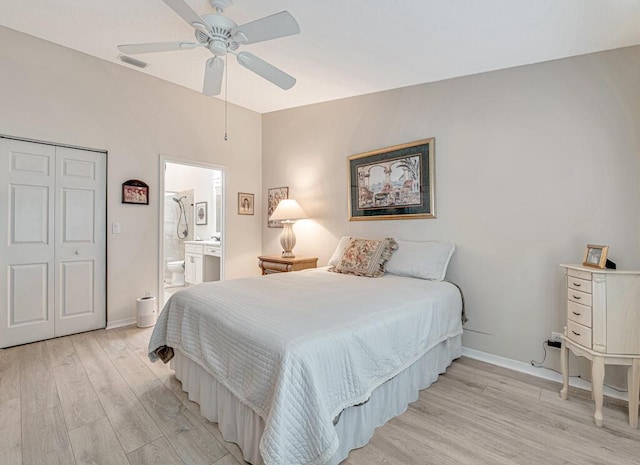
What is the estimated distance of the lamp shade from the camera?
12.9ft

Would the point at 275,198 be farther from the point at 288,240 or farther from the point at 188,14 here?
the point at 188,14

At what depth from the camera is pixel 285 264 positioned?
3803mm

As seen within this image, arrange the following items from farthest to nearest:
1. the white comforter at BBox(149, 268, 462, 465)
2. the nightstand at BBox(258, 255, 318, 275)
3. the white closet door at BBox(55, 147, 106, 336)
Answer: the nightstand at BBox(258, 255, 318, 275) < the white closet door at BBox(55, 147, 106, 336) < the white comforter at BBox(149, 268, 462, 465)

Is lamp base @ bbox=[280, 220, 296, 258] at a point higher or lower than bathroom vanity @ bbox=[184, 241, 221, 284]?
higher

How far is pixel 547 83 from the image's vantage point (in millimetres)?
2391

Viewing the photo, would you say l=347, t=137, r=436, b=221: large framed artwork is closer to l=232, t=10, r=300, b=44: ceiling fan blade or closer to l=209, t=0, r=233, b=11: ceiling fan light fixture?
l=232, t=10, r=300, b=44: ceiling fan blade

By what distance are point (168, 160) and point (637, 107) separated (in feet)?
14.3

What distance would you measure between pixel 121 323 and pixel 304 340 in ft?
10.1

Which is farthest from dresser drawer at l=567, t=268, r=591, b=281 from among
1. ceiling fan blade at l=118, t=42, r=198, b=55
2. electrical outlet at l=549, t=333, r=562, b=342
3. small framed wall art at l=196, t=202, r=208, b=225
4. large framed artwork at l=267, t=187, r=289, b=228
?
small framed wall art at l=196, t=202, r=208, b=225

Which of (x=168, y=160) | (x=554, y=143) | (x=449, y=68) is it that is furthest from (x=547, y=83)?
(x=168, y=160)

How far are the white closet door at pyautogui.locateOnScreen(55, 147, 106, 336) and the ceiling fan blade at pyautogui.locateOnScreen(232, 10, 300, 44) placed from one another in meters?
2.37

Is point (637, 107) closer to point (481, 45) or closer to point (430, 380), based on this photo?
point (481, 45)

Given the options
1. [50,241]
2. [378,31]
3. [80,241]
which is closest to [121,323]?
[80,241]

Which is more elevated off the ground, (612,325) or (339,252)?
(339,252)
